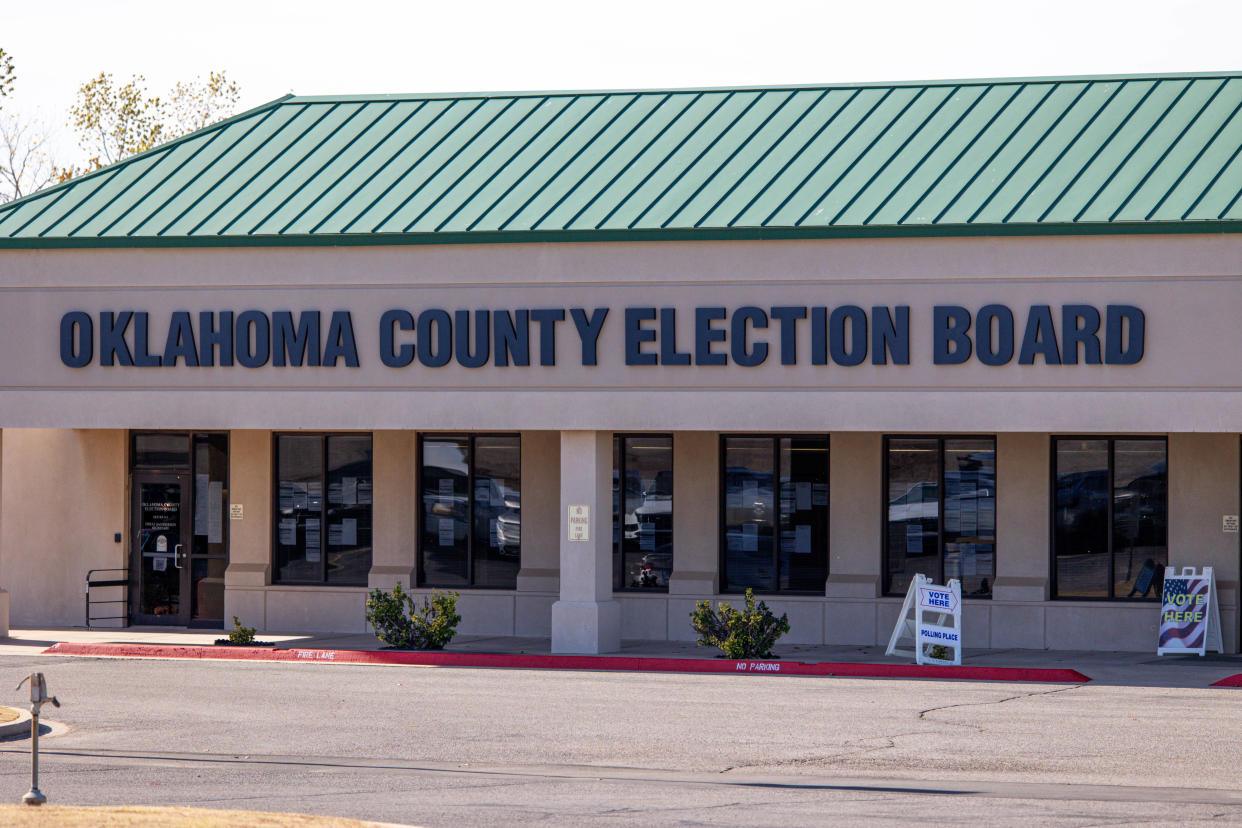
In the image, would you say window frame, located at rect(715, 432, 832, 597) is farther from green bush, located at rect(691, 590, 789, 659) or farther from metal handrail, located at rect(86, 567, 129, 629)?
metal handrail, located at rect(86, 567, 129, 629)

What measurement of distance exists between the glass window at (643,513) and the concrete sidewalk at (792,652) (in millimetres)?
1212

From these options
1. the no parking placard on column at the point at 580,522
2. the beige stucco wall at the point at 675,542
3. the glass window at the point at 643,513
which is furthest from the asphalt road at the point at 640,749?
the glass window at the point at 643,513

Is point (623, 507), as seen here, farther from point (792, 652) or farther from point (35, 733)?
point (35, 733)

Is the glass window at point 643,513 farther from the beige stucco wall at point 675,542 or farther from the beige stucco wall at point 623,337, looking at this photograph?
the beige stucco wall at point 623,337

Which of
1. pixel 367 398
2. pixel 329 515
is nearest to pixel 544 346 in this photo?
pixel 367 398

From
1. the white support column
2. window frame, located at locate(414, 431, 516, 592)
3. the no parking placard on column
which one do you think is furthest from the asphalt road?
window frame, located at locate(414, 431, 516, 592)

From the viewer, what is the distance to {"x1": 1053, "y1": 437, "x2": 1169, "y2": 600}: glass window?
23141 millimetres

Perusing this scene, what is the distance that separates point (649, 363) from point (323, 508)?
261 inches

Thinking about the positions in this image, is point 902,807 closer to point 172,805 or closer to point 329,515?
point 172,805

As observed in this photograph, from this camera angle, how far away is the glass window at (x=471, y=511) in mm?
25656

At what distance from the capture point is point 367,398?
2361 centimetres

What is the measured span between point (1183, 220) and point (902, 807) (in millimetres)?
11500

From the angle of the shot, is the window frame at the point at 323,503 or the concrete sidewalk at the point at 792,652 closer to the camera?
the concrete sidewalk at the point at 792,652

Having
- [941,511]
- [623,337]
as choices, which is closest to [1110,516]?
[941,511]
